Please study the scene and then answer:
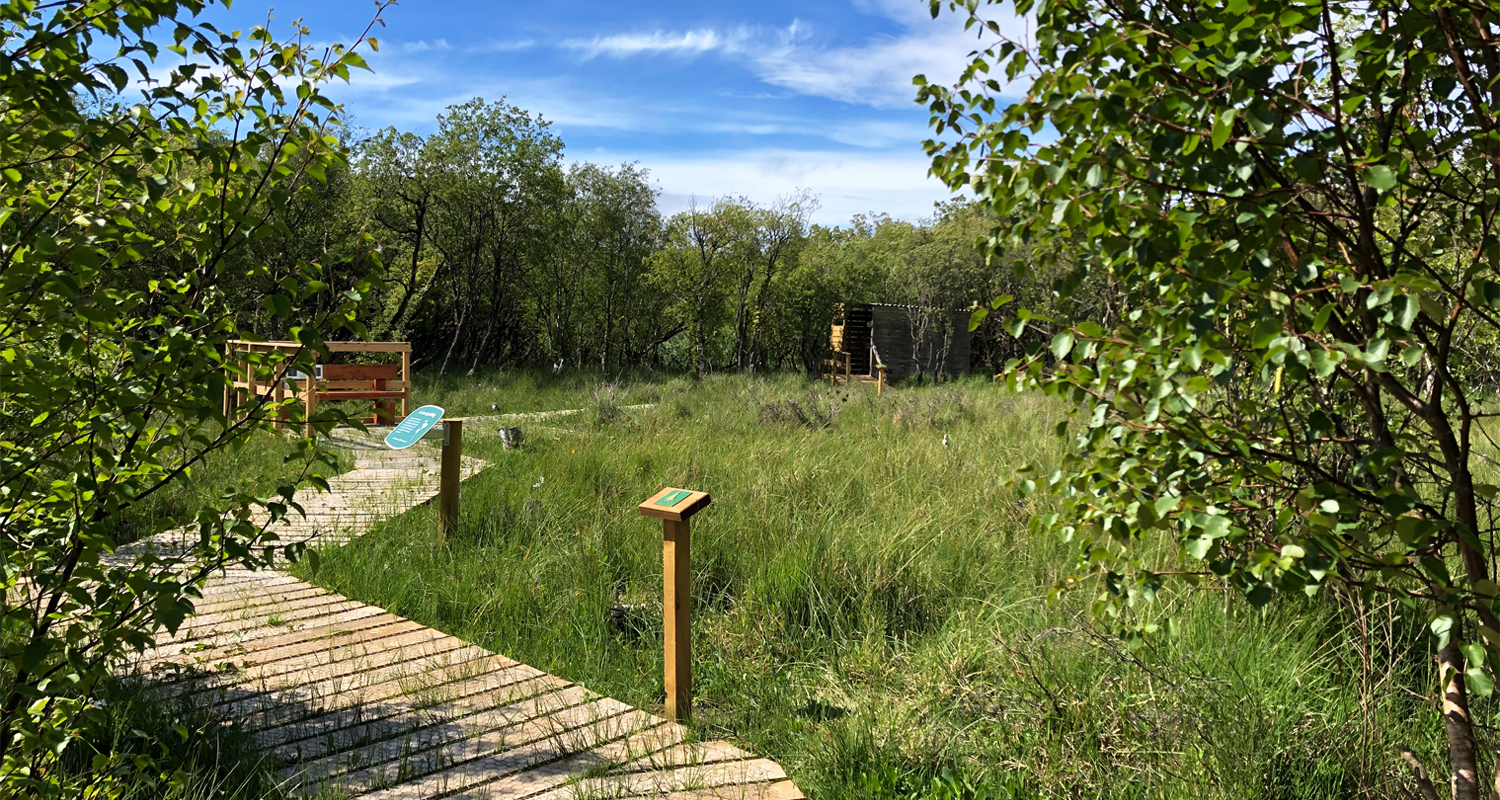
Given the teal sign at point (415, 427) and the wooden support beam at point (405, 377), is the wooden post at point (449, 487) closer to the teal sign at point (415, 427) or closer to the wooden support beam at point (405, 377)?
the teal sign at point (415, 427)

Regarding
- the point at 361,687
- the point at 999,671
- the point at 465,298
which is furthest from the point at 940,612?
the point at 465,298

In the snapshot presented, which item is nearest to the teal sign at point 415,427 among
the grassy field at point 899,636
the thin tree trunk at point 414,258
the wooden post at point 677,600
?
the grassy field at point 899,636

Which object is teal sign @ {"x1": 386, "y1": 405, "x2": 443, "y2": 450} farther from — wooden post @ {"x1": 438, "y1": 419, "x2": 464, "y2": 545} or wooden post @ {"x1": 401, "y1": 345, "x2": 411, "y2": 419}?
wooden post @ {"x1": 401, "y1": 345, "x2": 411, "y2": 419}

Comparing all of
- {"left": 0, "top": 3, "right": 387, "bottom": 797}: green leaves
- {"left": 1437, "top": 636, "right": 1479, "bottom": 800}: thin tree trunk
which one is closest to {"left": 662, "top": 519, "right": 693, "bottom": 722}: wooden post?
{"left": 0, "top": 3, "right": 387, "bottom": 797}: green leaves

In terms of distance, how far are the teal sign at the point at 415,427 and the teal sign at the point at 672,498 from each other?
8.96ft

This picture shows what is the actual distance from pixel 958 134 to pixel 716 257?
25.8 m

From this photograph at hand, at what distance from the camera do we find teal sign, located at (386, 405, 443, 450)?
651 cm

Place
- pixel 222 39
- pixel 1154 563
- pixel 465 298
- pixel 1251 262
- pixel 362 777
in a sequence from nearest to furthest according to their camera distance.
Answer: pixel 1251 262, pixel 222 39, pixel 362 777, pixel 1154 563, pixel 465 298

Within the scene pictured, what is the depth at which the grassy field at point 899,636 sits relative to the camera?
11.0 feet

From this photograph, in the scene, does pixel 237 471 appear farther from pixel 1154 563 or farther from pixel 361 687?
pixel 1154 563

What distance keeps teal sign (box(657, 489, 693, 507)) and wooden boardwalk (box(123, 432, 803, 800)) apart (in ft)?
2.93

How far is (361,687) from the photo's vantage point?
4.16 m

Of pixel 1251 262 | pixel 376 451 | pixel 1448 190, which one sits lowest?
pixel 376 451

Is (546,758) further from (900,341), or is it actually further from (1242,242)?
(900,341)
